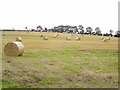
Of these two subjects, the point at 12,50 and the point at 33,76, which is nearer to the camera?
the point at 33,76

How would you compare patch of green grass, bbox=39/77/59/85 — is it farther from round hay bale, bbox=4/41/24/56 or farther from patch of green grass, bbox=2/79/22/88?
round hay bale, bbox=4/41/24/56

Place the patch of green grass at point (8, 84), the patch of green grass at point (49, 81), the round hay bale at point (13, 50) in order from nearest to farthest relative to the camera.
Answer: the patch of green grass at point (8, 84)
the patch of green grass at point (49, 81)
the round hay bale at point (13, 50)

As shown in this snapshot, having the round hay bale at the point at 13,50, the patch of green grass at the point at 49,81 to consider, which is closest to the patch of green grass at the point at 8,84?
the patch of green grass at the point at 49,81

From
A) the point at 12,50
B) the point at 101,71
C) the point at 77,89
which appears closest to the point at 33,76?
the point at 77,89

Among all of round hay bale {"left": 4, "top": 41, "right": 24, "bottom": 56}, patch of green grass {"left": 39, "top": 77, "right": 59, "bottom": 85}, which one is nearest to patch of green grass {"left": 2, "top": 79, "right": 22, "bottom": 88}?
patch of green grass {"left": 39, "top": 77, "right": 59, "bottom": 85}

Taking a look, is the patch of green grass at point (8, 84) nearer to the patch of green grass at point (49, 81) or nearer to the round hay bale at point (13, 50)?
the patch of green grass at point (49, 81)

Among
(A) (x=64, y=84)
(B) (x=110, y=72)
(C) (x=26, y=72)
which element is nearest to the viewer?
(A) (x=64, y=84)

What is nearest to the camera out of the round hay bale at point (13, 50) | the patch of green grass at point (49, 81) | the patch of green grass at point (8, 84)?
the patch of green grass at point (8, 84)

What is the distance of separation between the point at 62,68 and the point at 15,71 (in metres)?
2.78

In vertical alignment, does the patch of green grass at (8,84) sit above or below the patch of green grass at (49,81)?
above

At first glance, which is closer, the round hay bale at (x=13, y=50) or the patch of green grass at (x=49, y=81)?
the patch of green grass at (x=49, y=81)

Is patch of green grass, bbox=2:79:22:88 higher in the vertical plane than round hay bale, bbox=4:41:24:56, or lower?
lower

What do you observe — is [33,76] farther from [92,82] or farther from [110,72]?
[110,72]

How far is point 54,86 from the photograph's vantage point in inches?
347
